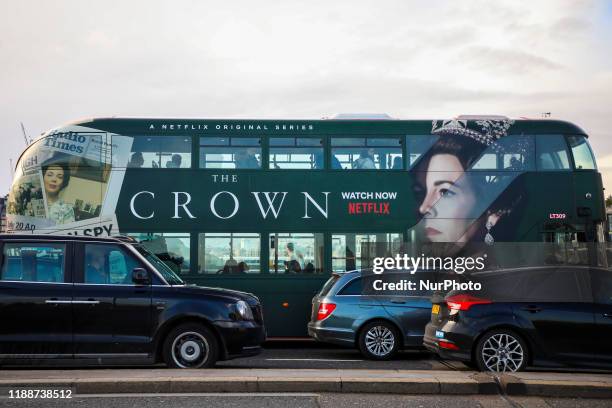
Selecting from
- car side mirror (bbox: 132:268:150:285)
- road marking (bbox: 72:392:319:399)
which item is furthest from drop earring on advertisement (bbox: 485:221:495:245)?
road marking (bbox: 72:392:319:399)

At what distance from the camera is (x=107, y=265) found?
10.9 meters

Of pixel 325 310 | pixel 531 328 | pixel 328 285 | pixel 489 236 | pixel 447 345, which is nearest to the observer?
pixel 531 328

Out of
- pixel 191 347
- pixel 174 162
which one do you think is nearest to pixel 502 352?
pixel 191 347

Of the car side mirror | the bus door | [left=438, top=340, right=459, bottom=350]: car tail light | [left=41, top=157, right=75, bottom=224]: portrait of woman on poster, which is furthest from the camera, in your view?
the bus door

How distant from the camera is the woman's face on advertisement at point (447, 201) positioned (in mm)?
15672

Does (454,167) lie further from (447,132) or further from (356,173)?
(356,173)

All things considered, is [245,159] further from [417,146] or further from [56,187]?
[56,187]

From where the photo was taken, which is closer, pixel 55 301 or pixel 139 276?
pixel 55 301

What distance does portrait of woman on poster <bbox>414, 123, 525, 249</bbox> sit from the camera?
617 inches

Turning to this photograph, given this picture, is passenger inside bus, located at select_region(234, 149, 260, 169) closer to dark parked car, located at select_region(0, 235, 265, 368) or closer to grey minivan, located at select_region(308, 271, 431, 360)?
grey minivan, located at select_region(308, 271, 431, 360)

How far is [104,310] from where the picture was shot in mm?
10570

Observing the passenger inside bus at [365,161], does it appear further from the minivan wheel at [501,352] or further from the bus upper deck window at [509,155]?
the minivan wheel at [501,352]

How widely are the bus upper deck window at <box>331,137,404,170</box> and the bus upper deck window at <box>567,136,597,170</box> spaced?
3.54 meters

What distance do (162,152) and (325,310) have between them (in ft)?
15.6
